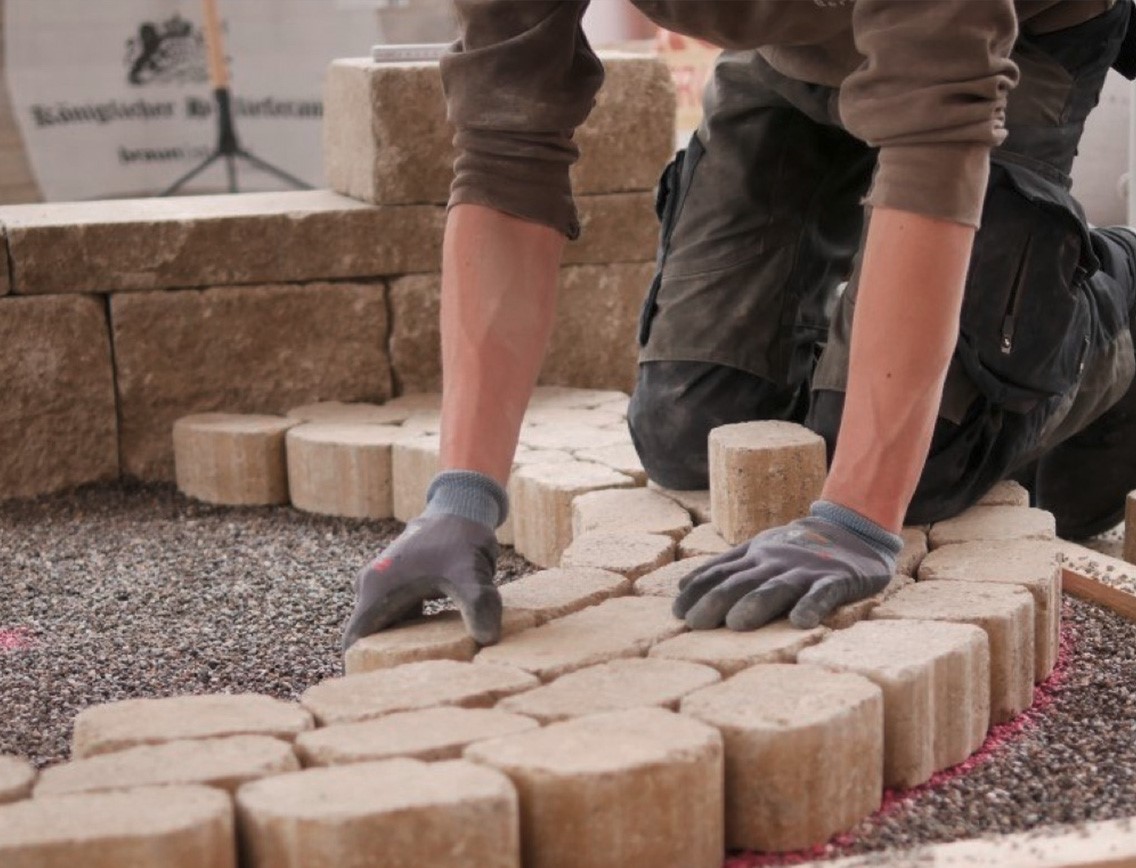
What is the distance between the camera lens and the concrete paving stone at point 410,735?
6.09ft

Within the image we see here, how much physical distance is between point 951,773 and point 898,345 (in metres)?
0.55

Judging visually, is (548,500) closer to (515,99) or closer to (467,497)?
(467,497)

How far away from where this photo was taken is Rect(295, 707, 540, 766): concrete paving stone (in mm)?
1856

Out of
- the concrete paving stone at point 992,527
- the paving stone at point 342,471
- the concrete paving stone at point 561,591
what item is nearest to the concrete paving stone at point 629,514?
the concrete paving stone at point 561,591

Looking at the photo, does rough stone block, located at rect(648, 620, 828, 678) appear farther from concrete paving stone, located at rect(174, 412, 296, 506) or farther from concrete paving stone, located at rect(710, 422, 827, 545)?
concrete paving stone, located at rect(174, 412, 296, 506)

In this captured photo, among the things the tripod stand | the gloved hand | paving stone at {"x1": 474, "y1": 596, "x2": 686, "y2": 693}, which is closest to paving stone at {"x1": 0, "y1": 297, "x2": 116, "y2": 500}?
paving stone at {"x1": 474, "y1": 596, "x2": 686, "y2": 693}

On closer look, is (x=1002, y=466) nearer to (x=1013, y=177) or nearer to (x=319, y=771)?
(x=1013, y=177)

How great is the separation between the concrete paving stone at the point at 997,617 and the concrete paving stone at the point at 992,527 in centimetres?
29

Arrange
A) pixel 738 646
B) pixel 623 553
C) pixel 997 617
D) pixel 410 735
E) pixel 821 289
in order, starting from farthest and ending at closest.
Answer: pixel 821 289 → pixel 623 553 → pixel 997 617 → pixel 738 646 → pixel 410 735

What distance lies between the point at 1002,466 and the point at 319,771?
4.86 ft

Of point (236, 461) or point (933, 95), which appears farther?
point (236, 461)

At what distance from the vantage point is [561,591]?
2.43 m

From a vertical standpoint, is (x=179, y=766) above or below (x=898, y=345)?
below

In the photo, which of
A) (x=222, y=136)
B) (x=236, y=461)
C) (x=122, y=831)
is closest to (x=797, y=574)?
(x=122, y=831)
